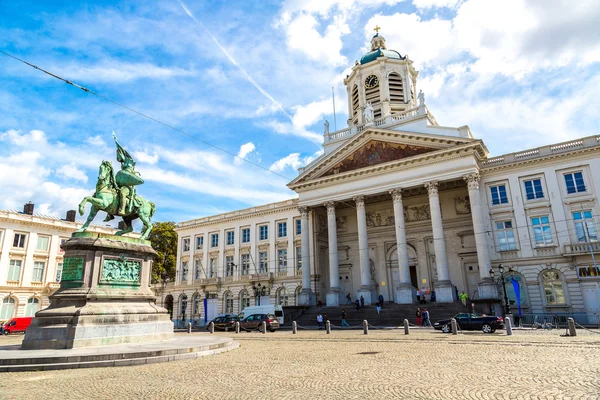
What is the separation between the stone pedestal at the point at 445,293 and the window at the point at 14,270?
45974 millimetres

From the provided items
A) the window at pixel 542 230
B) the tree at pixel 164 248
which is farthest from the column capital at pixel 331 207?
the tree at pixel 164 248

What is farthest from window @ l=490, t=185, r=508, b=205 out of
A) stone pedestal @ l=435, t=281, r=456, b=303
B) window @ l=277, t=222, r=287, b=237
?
window @ l=277, t=222, r=287, b=237

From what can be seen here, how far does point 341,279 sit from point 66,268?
32484 millimetres

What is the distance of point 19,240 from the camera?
46469 millimetres

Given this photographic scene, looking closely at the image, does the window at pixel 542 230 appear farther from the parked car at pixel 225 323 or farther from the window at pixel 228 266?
the window at pixel 228 266

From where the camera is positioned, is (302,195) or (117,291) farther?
(302,195)

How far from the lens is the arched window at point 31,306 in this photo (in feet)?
150

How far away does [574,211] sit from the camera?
31.4 metres

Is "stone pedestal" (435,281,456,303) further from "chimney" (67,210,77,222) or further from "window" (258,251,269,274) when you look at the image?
"chimney" (67,210,77,222)

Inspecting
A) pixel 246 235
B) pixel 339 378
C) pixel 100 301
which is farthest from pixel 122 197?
pixel 246 235

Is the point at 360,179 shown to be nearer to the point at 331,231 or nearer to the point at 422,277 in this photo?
the point at 331,231

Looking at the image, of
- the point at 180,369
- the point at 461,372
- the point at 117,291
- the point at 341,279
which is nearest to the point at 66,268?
the point at 117,291

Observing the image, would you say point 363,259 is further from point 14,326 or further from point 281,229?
point 14,326

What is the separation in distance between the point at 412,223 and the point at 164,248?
3813 cm
